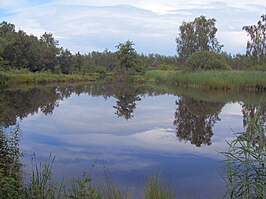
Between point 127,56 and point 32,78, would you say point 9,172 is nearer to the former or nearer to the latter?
point 32,78

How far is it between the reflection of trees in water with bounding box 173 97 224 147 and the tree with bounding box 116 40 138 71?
32.3 metres

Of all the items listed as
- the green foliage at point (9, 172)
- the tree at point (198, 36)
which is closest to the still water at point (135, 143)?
the green foliage at point (9, 172)

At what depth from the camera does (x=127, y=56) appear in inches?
1860

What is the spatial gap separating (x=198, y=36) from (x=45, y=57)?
21423 mm

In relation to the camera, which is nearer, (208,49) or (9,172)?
(9,172)

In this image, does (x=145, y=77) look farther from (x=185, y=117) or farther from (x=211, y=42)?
(x=185, y=117)

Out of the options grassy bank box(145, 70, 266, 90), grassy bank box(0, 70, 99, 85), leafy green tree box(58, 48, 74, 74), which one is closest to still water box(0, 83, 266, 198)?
grassy bank box(145, 70, 266, 90)

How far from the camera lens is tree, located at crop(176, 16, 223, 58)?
141 feet

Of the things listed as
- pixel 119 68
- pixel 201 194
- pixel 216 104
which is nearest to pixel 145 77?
pixel 119 68

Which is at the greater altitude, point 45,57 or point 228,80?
point 45,57

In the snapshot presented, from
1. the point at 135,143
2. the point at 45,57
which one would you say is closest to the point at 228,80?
the point at 135,143

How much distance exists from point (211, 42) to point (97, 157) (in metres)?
39.8

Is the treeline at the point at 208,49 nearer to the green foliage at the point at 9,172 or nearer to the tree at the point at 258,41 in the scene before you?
the tree at the point at 258,41

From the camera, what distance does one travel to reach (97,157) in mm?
6586
